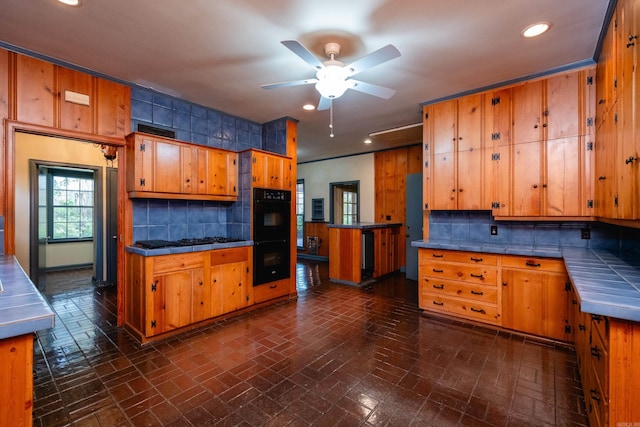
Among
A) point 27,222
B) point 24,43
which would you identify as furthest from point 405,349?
point 27,222

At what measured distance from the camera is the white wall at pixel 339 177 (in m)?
7.07

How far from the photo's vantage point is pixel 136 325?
3004 mm

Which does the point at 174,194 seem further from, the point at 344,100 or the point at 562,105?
the point at 562,105

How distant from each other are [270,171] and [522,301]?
341cm

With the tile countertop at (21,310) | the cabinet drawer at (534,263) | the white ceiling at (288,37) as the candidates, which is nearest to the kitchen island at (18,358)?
the tile countertop at (21,310)

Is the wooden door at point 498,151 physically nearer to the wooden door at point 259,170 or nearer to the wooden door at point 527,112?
the wooden door at point 527,112

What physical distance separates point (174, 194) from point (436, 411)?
3.32 meters

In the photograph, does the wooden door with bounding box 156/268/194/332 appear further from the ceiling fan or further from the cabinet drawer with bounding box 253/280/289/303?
the ceiling fan

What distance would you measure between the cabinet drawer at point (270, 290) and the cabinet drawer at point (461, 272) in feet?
6.48

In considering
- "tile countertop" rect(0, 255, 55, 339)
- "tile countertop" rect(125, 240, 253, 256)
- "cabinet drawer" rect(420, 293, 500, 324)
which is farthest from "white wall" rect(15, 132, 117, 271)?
"cabinet drawer" rect(420, 293, 500, 324)

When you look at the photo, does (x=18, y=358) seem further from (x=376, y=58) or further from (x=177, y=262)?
(x=376, y=58)

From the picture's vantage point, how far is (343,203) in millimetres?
8102

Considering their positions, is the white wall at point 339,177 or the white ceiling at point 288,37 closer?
the white ceiling at point 288,37

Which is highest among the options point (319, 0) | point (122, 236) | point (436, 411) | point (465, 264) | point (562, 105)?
point (319, 0)
